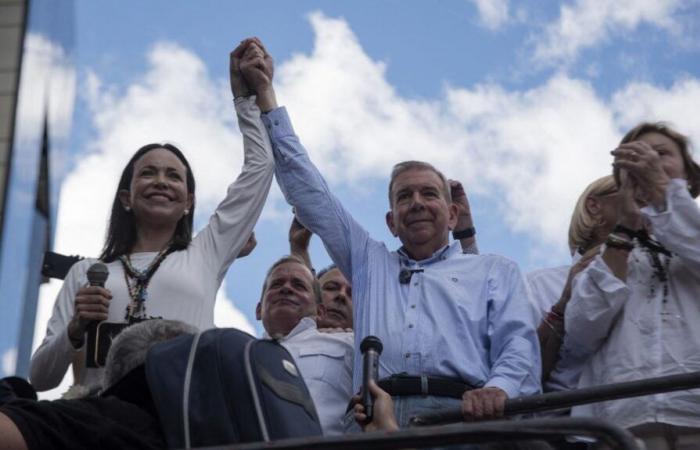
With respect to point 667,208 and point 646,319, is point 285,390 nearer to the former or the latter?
point 646,319

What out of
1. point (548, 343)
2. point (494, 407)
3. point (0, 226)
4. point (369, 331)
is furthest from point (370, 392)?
point (0, 226)

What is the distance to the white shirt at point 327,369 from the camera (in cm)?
523

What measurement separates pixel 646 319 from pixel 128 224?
211 centimetres

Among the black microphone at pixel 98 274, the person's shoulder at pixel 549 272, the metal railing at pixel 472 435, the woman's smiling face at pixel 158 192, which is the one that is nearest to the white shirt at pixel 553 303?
the person's shoulder at pixel 549 272

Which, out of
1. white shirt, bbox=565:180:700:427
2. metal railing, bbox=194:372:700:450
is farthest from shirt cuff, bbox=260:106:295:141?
metal railing, bbox=194:372:700:450

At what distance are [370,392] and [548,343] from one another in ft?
4.04

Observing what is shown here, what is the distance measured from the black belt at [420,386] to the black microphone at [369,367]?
0.40 meters

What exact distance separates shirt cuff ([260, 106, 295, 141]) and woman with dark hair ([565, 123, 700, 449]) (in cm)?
145

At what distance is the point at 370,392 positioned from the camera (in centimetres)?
421

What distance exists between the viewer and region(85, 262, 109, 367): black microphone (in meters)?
4.59

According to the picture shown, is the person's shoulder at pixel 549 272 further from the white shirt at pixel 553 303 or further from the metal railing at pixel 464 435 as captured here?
the metal railing at pixel 464 435

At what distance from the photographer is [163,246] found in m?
5.23

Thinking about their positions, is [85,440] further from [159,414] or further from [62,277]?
[62,277]

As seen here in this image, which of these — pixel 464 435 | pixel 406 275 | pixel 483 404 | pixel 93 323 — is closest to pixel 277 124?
pixel 406 275
